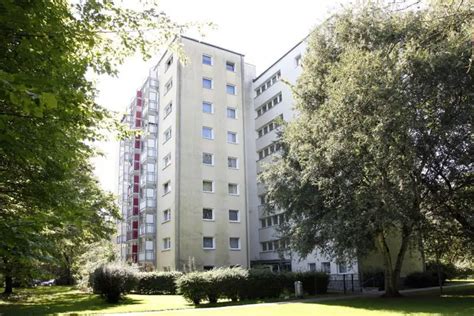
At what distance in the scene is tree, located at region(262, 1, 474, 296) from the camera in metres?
19.0

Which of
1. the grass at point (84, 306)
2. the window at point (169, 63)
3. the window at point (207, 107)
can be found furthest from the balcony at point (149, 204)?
the grass at point (84, 306)

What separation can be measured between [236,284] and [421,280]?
17643mm

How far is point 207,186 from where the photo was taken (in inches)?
1654

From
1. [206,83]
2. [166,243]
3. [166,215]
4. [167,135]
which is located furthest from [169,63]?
[166,243]

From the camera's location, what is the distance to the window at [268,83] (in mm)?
47162

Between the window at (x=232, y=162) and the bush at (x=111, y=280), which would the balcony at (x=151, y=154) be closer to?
the window at (x=232, y=162)

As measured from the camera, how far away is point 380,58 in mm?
19969

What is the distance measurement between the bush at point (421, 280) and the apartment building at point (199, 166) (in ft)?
48.1

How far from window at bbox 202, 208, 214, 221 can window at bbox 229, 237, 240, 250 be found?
2.79m

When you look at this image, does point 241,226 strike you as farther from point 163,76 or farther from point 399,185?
point 399,185

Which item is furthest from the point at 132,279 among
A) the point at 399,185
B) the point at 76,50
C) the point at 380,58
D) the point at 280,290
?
the point at 76,50

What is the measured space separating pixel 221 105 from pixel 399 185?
2766 cm

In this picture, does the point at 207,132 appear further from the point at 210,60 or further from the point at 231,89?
the point at 210,60

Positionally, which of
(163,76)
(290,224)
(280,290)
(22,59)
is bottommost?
(280,290)
